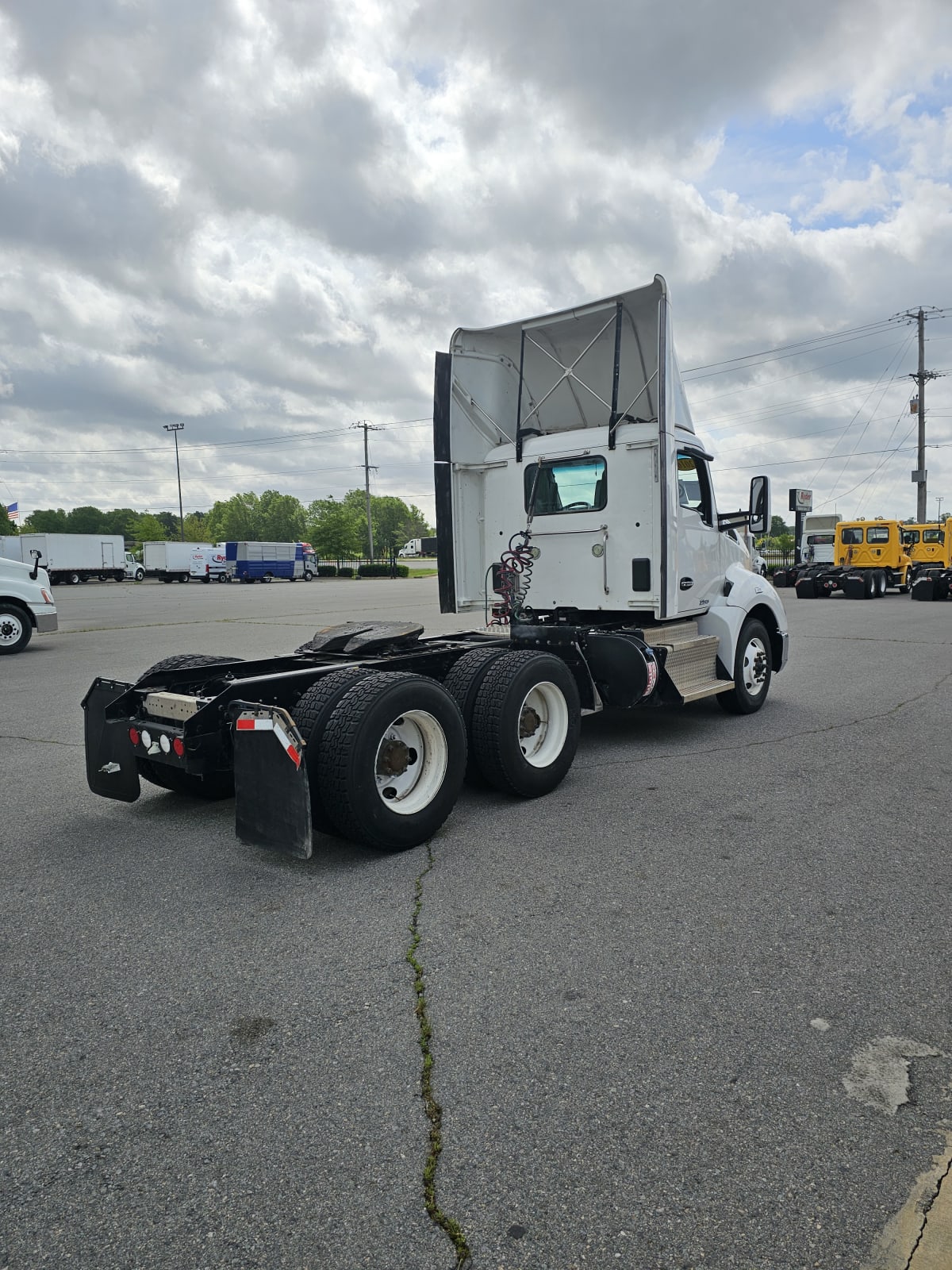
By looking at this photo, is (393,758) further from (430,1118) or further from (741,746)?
(741,746)

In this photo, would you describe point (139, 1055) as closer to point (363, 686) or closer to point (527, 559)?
point (363, 686)

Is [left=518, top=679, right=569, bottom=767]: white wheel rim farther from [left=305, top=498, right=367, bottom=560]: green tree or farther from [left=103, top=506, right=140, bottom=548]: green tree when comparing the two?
[left=103, top=506, right=140, bottom=548]: green tree

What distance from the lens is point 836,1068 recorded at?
267 centimetres

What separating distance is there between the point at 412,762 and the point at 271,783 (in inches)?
36.8

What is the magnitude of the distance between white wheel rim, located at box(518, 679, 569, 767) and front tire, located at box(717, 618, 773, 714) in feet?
9.12

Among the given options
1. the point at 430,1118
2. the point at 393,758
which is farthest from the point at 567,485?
the point at 430,1118

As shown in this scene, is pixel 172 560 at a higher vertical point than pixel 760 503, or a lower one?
higher

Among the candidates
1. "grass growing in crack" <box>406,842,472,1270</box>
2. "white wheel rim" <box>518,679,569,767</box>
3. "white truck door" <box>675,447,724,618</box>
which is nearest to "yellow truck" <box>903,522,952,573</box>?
"white truck door" <box>675,447,724,618</box>

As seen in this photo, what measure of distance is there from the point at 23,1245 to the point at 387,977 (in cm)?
145

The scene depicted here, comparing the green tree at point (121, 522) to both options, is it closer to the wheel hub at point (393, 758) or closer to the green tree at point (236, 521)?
the green tree at point (236, 521)

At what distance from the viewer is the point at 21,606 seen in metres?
14.8

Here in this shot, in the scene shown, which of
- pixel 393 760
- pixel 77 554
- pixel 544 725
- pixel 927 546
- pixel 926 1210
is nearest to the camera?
pixel 926 1210

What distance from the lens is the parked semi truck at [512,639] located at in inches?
178

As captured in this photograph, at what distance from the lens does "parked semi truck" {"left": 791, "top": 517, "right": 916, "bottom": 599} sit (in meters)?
27.5
